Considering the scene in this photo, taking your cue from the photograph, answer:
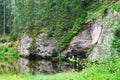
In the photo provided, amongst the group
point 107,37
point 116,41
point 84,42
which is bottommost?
point 84,42

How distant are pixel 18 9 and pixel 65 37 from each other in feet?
64.9

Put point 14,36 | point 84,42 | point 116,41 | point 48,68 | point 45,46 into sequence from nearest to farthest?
point 116,41 → point 48,68 → point 84,42 → point 45,46 → point 14,36

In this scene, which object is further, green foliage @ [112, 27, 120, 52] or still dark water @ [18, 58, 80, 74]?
still dark water @ [18, 58, 80, 74]

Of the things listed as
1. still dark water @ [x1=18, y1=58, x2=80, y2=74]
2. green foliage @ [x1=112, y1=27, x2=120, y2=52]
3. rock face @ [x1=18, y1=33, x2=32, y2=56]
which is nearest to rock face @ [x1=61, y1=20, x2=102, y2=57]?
still dark water @ [x1=18, y1=58, x2=80, y2=74]

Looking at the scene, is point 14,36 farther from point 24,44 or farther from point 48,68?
point 48,68

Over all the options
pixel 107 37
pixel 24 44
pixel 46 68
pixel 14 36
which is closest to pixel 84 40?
pixel 46 68

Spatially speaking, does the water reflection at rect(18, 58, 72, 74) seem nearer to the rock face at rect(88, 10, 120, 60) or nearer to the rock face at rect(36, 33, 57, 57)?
the rock face at rect(88, 10, 120, 60)

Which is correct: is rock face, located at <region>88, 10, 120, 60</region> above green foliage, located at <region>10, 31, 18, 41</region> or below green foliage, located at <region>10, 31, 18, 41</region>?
above

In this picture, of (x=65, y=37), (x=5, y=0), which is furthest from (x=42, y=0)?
(x=5, y=0)

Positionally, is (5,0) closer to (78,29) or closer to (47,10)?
(47,10)

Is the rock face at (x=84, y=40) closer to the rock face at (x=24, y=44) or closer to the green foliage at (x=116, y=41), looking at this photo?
the green foliage at (x=116, y=41)

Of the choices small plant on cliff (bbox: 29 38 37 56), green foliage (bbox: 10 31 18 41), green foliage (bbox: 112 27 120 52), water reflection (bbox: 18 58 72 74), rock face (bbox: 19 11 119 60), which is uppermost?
green foliage (bbox: 112 27 120 52)

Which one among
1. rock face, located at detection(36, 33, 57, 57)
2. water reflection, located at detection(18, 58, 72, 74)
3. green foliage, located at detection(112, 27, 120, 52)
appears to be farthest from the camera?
rock face, located at detection(36, 33, 57, 57)

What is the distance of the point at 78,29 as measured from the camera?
3316cm
